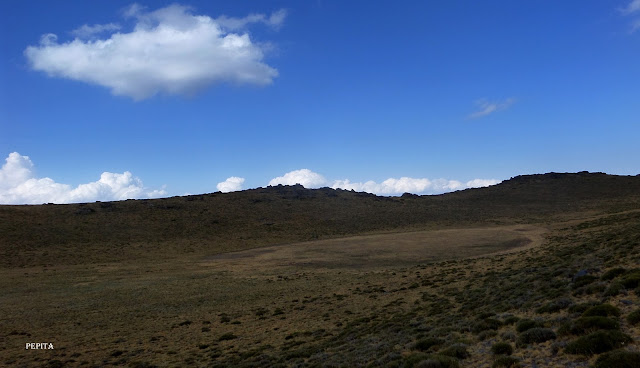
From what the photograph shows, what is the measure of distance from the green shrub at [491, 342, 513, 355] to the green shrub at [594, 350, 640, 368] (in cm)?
253

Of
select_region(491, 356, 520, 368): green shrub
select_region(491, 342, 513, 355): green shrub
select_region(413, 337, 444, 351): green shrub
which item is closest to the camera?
select_region(491, 356, 520, 368): green shrub

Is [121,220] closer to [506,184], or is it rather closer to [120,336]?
[120,336]

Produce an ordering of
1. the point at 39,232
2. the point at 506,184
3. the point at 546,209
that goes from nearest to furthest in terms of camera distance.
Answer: the point at 39,232
the point at 546,209
the point at 506,184

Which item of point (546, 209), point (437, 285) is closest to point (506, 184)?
point (546, 209)

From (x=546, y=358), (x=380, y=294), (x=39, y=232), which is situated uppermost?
(x=39, y=232)

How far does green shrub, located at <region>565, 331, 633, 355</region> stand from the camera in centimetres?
857

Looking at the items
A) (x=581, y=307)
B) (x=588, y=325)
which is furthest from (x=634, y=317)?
(x=581, y=307)

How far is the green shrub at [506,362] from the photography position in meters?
9.10

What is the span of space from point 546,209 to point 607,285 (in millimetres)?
97374

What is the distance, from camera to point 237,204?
99.6m

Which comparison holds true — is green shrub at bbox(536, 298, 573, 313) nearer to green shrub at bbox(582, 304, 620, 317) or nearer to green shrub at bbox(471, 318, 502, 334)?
green shrub at bbox(471, 318, 502, 334)

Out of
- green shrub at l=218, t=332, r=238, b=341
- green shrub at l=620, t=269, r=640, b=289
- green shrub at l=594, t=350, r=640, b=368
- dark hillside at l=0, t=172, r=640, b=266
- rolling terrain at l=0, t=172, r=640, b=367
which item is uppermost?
dark hillside at l=0, t=172, r=640, b=266

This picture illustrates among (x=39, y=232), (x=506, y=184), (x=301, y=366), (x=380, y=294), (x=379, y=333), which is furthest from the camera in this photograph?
(x=506, y=184)

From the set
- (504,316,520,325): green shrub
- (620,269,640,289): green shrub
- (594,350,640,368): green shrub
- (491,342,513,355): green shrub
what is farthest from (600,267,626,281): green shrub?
(594,350,640,368): green shrub
